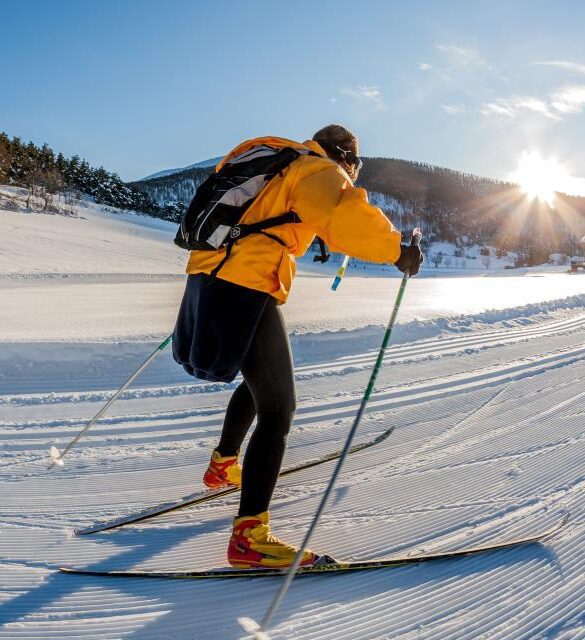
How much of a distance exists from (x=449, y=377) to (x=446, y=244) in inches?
3907

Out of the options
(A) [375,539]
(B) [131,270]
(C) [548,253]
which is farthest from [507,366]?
(C) [548,253]

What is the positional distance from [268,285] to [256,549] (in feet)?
3.28

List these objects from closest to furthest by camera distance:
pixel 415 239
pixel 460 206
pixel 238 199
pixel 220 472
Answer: pixel 238 199 < pixel 415 239 < pixel 220 472 < pixel 460 206

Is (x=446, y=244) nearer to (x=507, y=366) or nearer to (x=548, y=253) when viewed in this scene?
(x=548, y=253)

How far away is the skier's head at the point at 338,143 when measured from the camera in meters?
2.06

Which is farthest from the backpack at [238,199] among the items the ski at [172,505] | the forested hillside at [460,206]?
the forested hillside at [460,206]

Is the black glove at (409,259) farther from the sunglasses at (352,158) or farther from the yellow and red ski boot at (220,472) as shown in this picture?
the yellow and red ski boot at (220,472)

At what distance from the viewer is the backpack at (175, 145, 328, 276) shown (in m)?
1.84

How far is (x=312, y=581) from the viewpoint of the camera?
77.0 inches

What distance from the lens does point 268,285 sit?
1.96 meters

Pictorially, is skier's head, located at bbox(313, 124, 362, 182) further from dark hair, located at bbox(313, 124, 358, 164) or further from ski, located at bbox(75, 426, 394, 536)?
ski, located at bbox(75, 426, 394, 536)

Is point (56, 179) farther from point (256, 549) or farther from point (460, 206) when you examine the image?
point (460, 206)

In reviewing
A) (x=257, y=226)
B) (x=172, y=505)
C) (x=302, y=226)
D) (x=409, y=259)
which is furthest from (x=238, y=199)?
(x=172, y=505)

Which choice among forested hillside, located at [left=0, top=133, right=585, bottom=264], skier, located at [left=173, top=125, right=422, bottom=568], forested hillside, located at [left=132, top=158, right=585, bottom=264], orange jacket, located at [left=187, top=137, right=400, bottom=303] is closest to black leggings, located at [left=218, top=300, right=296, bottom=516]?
skier, located at [left=173, top=125, right=422, bottom=568]
